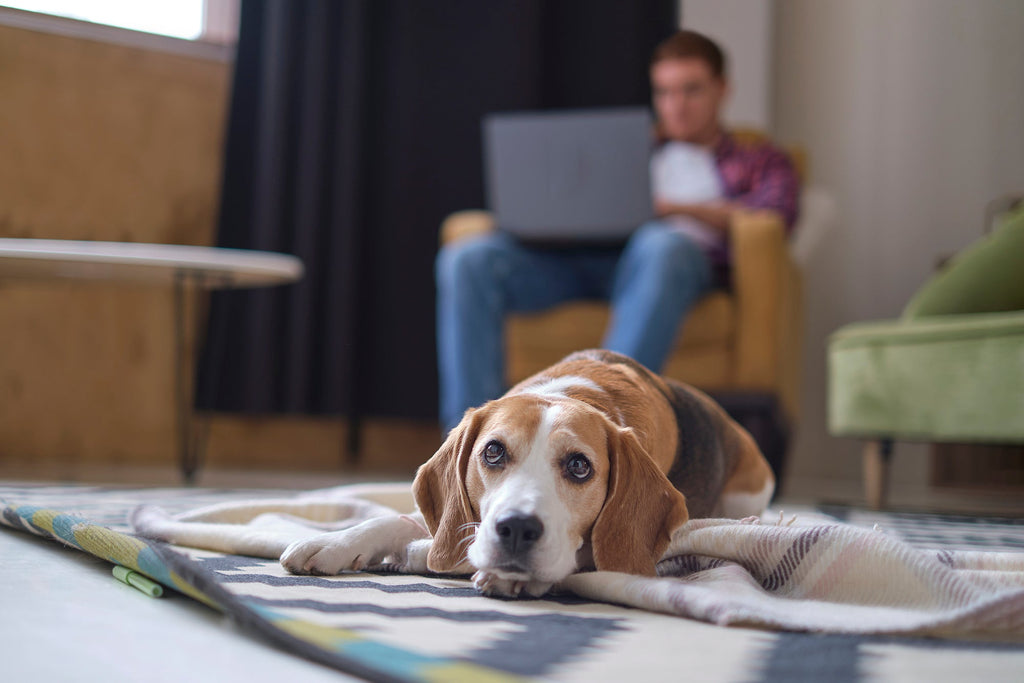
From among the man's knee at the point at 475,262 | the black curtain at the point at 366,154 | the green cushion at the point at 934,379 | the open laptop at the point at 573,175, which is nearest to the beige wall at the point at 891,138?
the black curtain at the point at 366,154

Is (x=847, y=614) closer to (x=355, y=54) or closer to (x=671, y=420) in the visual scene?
(x=671, y=420)

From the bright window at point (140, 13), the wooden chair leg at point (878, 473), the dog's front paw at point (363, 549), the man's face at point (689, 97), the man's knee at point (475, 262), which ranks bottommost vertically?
the wooden chair leg at point (878, 473)

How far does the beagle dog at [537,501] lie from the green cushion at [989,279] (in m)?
1.74

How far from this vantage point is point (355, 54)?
427 cm

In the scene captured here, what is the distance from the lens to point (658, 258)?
2936 millimetres

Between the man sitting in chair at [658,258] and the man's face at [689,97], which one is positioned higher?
the man's face at [689,97]

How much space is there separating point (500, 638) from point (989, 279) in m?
2.34

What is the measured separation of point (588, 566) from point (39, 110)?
3532 mm

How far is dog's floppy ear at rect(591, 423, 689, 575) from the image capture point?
46.4 inches

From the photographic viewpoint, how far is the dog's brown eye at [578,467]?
3.83 ft

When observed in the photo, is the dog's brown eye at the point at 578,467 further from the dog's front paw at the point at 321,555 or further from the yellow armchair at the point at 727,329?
the yellow armchair at the point at 727,329

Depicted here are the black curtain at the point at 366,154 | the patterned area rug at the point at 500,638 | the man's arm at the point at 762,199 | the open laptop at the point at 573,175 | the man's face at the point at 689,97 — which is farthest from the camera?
the black curtain at the point at 366,154

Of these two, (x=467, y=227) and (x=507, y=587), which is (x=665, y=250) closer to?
(x=467, y=227)

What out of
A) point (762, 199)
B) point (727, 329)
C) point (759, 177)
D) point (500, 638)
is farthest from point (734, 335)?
point (500, 638)
